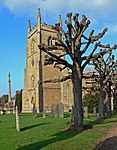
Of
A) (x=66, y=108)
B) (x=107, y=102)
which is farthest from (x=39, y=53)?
(x=107, y=102)

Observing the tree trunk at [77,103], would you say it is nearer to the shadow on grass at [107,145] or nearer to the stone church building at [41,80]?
the shadow on grass at [107,145]

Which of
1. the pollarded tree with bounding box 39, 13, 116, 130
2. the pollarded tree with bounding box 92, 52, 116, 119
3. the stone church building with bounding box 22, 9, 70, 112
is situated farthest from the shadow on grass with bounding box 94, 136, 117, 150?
the stone church building with bounding box 22, 9, 70, 112

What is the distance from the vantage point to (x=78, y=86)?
52.2ft

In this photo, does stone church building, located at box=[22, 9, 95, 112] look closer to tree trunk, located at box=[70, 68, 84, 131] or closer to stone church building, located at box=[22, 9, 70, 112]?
stone church building, located at box=[22, 9, 70, 112]

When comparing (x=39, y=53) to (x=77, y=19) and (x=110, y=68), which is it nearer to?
(x=110, y=68)

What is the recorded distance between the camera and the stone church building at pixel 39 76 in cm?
6306

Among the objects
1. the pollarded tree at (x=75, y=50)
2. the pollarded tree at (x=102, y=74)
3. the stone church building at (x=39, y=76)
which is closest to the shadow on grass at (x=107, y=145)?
the pollarded tree at (x=75, y=50)

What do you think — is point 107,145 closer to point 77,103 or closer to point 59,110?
point 77,103

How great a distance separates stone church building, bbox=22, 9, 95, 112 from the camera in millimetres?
63006

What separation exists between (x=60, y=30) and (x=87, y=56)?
218 cm

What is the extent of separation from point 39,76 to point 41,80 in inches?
55.7

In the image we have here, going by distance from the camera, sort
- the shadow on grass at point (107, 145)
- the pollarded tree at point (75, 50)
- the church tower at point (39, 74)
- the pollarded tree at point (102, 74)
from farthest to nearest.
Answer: the church tower at point (39, 74), the pollarded tree at point (102, 74), the pollarded tree at point (75, 50), the shadow on grass at point (107, 145)

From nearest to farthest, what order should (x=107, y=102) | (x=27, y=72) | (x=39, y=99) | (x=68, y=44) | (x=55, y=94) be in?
(x=68, y=44)
(x=107, y=102)
(x=39, y=99)
(x=55, y=94)
(x=27, y=72)

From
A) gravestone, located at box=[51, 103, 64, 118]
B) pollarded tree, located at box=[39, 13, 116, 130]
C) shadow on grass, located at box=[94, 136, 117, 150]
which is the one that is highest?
pollarded tree, located at box=[39, 13, 116, 130]
